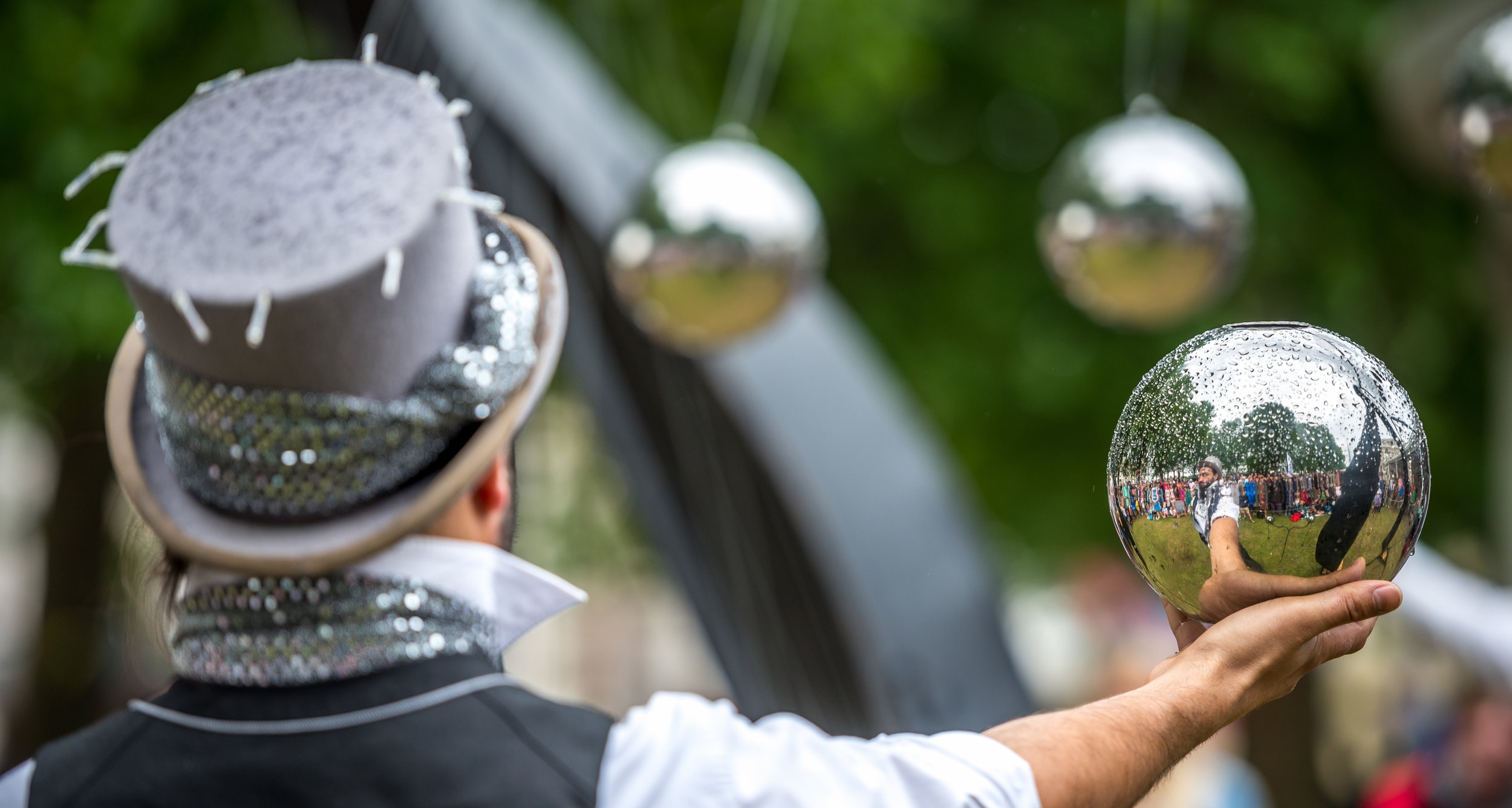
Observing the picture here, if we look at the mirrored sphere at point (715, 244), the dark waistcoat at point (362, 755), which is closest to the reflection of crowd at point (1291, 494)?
the dark waistcoat at point (362, 755)

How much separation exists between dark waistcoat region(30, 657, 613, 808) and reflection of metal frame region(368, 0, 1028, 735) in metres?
3.97

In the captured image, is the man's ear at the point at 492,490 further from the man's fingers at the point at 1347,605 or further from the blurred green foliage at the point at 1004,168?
the blurred green foliage at the point at 1004,168

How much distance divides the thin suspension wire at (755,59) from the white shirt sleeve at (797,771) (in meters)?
5.30

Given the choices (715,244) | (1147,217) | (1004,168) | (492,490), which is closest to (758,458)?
(715,244)

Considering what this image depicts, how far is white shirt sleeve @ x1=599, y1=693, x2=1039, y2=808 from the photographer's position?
123cm

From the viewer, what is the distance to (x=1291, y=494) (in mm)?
1264

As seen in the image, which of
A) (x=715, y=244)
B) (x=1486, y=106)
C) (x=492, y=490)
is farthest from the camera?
(x=715, y=244)

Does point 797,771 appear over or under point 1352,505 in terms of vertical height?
under

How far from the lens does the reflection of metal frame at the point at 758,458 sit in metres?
5.28

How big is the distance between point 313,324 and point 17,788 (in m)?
0.50

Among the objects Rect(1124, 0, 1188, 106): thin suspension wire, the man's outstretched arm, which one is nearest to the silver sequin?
the man's outstretched arm

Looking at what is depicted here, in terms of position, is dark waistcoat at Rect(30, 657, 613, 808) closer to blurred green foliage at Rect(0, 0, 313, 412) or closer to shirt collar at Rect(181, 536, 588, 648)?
shirt collar at Rect(181, 536, 588, 648)

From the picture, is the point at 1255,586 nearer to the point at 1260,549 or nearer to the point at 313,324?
the point at 1260,549

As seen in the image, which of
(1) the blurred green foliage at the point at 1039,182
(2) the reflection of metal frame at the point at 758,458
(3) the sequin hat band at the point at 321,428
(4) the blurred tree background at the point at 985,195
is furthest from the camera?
(1) the blurred green foliage at the point at 1039,182
